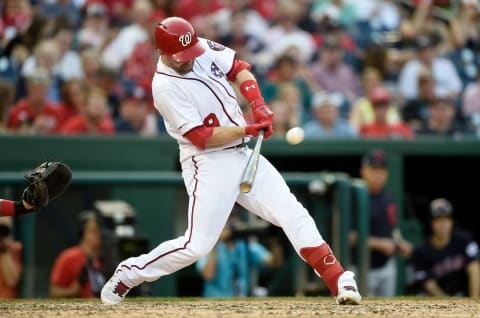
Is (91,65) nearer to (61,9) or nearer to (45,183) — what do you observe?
(61,9)

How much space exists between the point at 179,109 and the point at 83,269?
10.0 feet

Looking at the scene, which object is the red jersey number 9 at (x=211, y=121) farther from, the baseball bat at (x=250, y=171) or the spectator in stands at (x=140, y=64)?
the spectator in stands at (x=140, y=64)

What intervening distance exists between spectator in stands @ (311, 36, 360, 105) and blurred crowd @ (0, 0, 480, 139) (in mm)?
13

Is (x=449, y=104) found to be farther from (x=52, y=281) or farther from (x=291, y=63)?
(x=52, y=281)

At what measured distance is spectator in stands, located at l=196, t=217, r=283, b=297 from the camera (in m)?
9.30

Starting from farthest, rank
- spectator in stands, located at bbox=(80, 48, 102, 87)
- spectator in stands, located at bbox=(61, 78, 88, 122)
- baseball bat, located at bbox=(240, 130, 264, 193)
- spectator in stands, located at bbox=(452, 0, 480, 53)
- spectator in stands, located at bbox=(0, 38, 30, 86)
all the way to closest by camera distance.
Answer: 1. spectator in stands, located at bbox=(452, 0, 480, 53)
2. spectator in stands, located at bbox=(80, 48, 102, 87)
3. spectator in stands, located at bbox=(0, 38, 30, 86)
4. spectator in stands, located at bbox=(61, 78, 88, 122)
5. baseball bat, located at bbox=(240, 130, 264, 193)

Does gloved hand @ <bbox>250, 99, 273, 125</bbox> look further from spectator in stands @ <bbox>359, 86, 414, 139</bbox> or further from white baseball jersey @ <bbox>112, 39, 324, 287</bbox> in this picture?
spectator in stands @ <bbox>359, 86, 414, 139</bbox>

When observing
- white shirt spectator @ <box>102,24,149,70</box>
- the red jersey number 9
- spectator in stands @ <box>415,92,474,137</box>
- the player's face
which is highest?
white shirt spectator @ <box>102,24,149,70</box>

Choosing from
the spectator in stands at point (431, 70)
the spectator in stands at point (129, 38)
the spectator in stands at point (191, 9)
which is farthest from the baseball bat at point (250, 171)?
the spectator in stands at point (191, 9)

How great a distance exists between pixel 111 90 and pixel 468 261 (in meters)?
3.69

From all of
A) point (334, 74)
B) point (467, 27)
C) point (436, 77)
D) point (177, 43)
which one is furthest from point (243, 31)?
point (177, 43)

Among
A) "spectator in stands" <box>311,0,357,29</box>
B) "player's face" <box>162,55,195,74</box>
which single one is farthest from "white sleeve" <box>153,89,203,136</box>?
"spectator in stands" <box>311,0,357,29</box>

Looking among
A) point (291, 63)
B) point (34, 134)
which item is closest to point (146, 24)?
point (291, 63)

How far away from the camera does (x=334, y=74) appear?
464 inches
